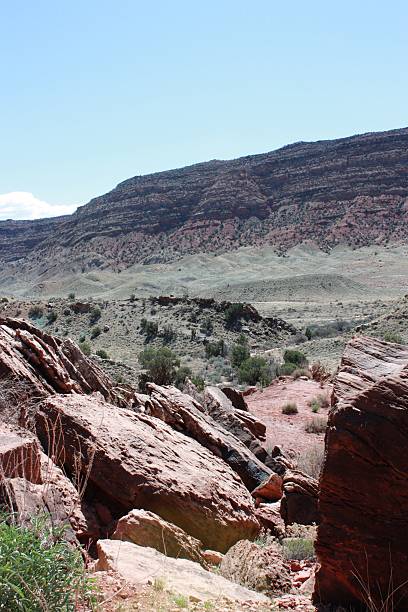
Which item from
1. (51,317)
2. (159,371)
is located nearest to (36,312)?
(51,317)

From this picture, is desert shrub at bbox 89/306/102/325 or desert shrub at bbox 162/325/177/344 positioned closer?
desert shrub at bbox 162/325/177/344

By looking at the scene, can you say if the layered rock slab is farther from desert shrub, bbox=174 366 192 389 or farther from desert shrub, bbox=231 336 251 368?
desert shrub, bbox=231 336 251 368

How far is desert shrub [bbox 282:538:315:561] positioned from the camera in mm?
6586

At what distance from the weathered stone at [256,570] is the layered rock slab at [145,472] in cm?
81

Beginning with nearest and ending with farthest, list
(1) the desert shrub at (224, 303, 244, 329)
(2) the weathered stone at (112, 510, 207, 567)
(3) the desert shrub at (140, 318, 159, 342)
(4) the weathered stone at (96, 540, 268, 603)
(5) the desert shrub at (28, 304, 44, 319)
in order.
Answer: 1. (4) the weathered stone at (96, 540, 268, 603)
2. (2) the weathered stone at (112, 510, 207, 567)
3. (3) the desert shrub at (140, 318, 159, 342)
4. (1) the desert shrub at (224, 303, 244, 329)
5. (5) the desert shrub at (28, 304, 44, 319)

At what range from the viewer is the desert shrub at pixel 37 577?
3137 millimetres

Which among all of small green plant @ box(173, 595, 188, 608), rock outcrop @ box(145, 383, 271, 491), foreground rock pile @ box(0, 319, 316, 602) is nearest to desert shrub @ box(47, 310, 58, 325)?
foreground rock pile @ box(0, 319, 316, 602)

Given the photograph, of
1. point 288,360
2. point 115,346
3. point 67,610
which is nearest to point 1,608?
point 67,610

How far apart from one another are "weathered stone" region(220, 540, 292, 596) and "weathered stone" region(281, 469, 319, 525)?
2.08m

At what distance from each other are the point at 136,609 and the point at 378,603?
6.45ft

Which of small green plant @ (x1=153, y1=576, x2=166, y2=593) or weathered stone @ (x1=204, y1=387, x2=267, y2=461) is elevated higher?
small green plant @ (x1=153, y1=576, x2=166, y2=593)

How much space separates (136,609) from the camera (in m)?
3.76

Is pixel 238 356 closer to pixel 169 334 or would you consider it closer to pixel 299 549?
pixel 169 334

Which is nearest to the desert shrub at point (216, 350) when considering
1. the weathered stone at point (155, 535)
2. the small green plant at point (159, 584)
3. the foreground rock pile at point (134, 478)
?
the foreground rock pile at point (134, 478)
